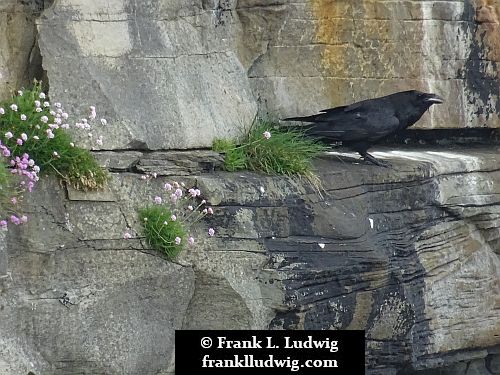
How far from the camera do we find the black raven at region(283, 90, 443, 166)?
7312 millimetres

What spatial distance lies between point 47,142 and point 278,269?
1606mm

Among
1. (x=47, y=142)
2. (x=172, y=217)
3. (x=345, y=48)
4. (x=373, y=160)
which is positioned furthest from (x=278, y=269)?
(x=345, y=48)

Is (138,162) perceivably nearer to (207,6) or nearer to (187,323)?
(187,323)

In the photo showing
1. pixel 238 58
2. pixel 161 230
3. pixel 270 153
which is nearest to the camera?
pixel 161 230

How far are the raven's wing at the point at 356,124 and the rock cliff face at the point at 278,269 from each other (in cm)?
22

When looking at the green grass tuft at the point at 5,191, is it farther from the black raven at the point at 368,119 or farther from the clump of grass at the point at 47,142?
the black raven at the point at 368,119

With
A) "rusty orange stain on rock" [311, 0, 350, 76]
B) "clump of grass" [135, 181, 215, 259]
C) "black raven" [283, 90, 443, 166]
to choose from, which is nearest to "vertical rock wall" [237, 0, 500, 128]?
"rusty orange stain on rock" [311, 0, 350, 76]

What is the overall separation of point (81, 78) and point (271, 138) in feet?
4.57

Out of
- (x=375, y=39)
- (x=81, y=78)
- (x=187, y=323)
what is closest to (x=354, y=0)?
(x=375, y=39)

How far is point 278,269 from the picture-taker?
21.1ft

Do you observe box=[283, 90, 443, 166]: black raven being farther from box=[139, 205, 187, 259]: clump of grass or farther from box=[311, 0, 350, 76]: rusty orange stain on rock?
box=[139, 205, 187, 259]: clump of grass

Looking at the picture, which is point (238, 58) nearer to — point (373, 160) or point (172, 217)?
point (373, 160)

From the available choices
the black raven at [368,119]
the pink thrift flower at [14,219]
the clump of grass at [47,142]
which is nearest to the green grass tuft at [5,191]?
the pink thrift flower at [14,219]

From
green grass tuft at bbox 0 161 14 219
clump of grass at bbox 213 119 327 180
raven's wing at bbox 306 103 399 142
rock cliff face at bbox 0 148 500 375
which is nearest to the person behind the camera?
green grass tuft at bbox 0 161 14 219
